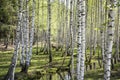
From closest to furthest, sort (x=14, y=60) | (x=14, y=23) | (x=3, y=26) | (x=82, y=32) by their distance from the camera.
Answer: (x=82, y=32) < (x=14, y=60) < (x=3, y=26) < (x=14, y=23)

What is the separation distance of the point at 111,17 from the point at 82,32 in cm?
404

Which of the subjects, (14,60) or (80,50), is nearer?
(80,50)

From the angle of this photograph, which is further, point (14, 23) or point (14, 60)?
point (14, 23)

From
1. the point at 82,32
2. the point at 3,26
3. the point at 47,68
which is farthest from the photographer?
the point at 3,26

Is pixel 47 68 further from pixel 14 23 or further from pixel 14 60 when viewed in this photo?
pixel 14 23

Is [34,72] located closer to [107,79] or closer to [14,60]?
[14,60]

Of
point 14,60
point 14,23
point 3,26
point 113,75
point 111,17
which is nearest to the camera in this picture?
point 111,17

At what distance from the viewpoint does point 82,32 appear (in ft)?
40.4

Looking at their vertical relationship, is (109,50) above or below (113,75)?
above

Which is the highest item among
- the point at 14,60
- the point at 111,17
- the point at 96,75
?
→ the point at 111,17

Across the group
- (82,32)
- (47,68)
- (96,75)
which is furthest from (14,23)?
(82,32)

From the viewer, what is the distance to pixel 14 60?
15539 millimetres

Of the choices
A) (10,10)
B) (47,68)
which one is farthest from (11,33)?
(47,68)

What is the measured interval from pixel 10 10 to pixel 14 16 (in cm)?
149
